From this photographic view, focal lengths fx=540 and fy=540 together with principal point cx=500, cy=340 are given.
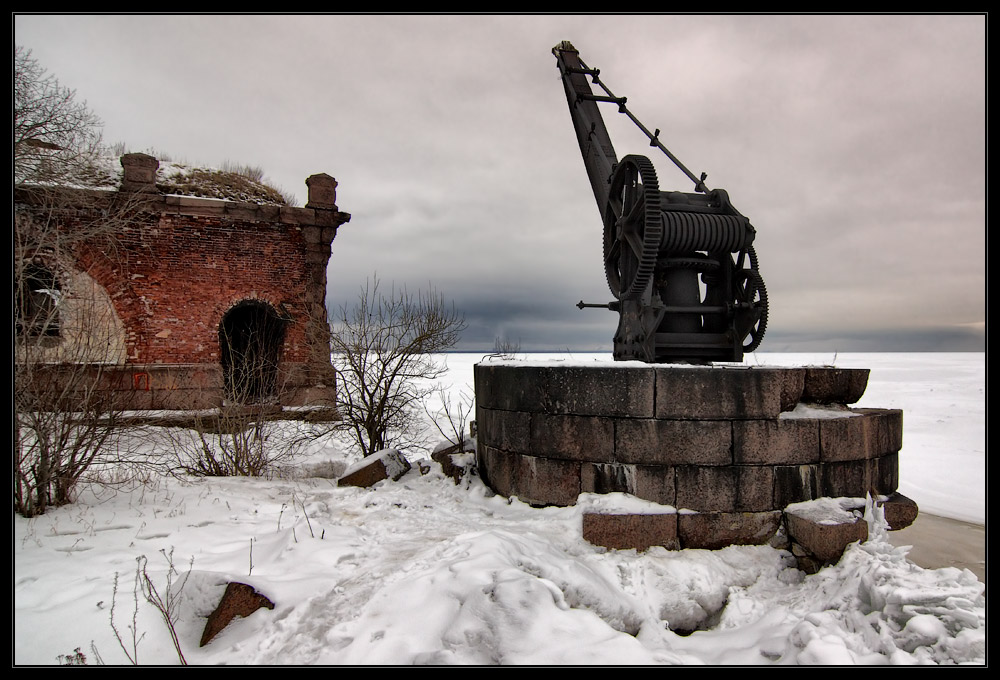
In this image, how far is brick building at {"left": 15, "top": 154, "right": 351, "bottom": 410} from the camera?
11.7 metres

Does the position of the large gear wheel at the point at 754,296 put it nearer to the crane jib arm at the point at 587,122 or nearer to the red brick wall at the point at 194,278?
the crane jib arm at the point at 587,122

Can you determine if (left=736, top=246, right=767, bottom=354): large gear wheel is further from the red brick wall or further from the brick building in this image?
the red brick wall

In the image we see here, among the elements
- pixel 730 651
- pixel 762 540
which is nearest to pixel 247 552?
pixel 730 651

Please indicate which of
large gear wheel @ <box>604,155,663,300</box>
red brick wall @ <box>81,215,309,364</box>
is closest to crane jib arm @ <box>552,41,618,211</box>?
large gear wheel @ <box>604,155,663,300</box>

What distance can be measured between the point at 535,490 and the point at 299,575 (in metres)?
2.31

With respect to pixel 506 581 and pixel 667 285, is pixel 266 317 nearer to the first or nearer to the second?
pixel 667 285

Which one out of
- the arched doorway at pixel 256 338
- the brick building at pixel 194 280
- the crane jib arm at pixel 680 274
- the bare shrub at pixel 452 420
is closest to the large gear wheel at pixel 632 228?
the crane jib arm at pixel 680 274

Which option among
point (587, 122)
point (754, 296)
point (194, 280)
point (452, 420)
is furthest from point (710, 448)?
point (194, 280)

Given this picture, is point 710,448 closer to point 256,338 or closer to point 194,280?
point 194,280

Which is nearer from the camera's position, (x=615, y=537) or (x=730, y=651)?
(x=730, y=651)

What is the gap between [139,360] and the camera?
11.9 metres

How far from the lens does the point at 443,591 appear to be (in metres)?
3.30

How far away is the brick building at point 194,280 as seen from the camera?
11.7 meters

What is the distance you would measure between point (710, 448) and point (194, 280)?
12044 mm
